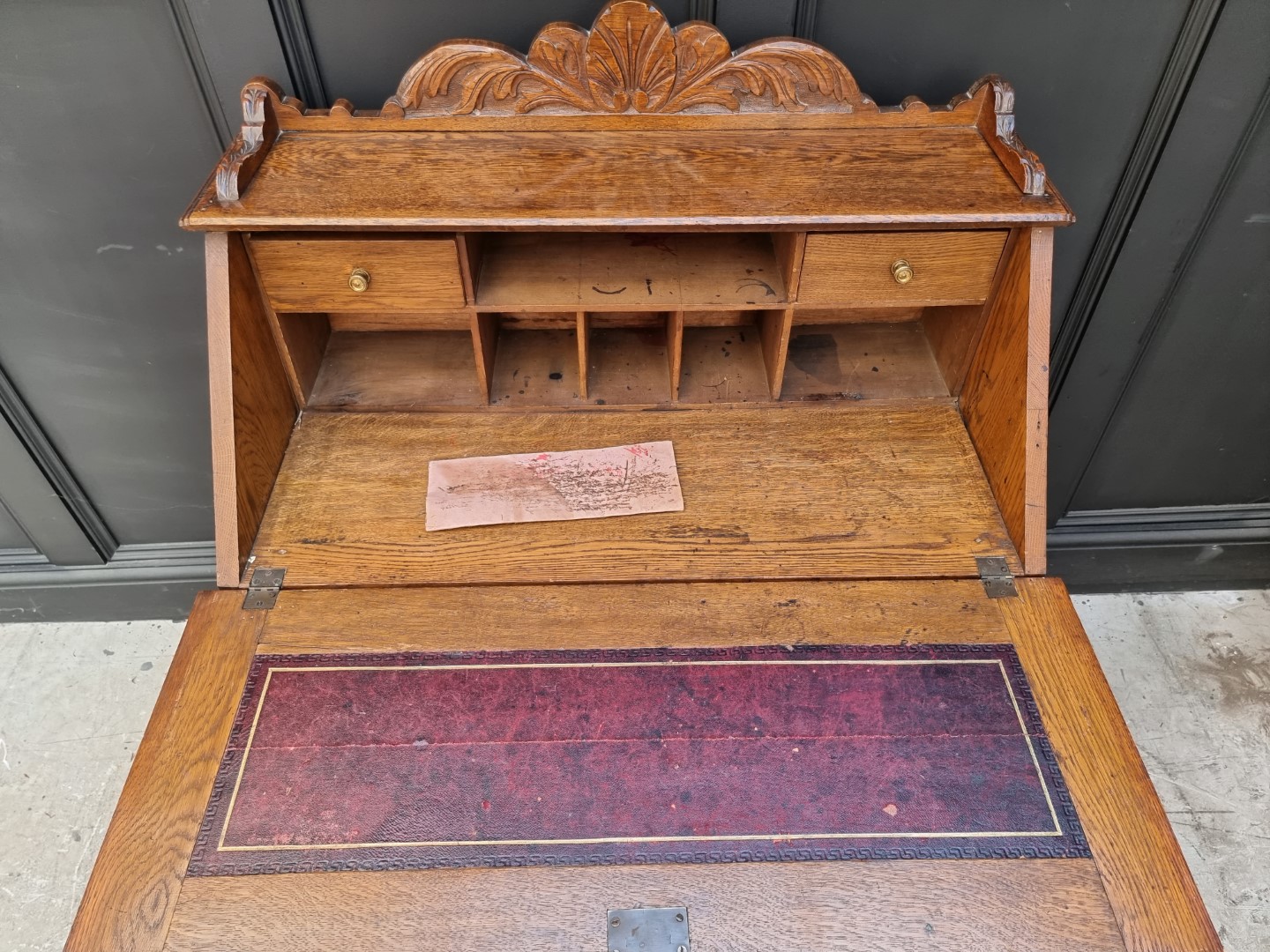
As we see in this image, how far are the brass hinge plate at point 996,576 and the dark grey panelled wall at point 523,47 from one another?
932 millimetres

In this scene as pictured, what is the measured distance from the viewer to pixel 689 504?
4.59 ft

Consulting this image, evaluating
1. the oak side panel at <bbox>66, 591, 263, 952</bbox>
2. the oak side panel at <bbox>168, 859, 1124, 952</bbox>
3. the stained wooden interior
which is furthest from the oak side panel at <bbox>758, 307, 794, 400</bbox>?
the oak side panel at <bbox>66, 591, 263, 952</bbox>

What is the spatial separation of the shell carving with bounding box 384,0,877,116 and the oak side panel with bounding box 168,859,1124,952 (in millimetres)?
1185

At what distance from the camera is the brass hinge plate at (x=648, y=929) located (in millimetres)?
975

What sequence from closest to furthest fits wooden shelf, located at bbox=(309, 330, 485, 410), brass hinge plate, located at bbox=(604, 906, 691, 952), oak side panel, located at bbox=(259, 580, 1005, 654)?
brass hinge plate, located at bbox=(604, 906, 691, 952) < oak side panel, located at bbox=(259, 580, 1005, 654) < wooden shelf, located at bbox=(309, 330, 485, 410)

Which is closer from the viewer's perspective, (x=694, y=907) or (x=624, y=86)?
(x=694, y=907)

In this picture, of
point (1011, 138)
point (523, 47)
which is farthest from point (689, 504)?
point (523, 47)

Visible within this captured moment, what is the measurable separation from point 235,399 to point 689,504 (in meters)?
0.75

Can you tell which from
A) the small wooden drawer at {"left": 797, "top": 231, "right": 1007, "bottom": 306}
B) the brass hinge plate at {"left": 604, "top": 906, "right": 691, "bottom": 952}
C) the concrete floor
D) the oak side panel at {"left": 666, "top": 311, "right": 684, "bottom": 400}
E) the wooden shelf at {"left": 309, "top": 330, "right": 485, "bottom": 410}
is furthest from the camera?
the concrete floor

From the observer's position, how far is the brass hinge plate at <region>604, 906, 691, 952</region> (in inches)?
38.4

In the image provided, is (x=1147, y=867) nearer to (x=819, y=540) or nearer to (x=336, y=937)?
(x=819, y=540)

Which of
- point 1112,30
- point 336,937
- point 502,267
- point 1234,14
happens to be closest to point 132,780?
point 336,937

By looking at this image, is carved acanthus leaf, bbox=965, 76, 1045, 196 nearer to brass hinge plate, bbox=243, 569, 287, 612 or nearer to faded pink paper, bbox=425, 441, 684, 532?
faded pink paper, bbox=425, 441, 684, 532

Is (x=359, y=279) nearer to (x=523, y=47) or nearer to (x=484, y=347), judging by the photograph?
(x=484, y=347)
